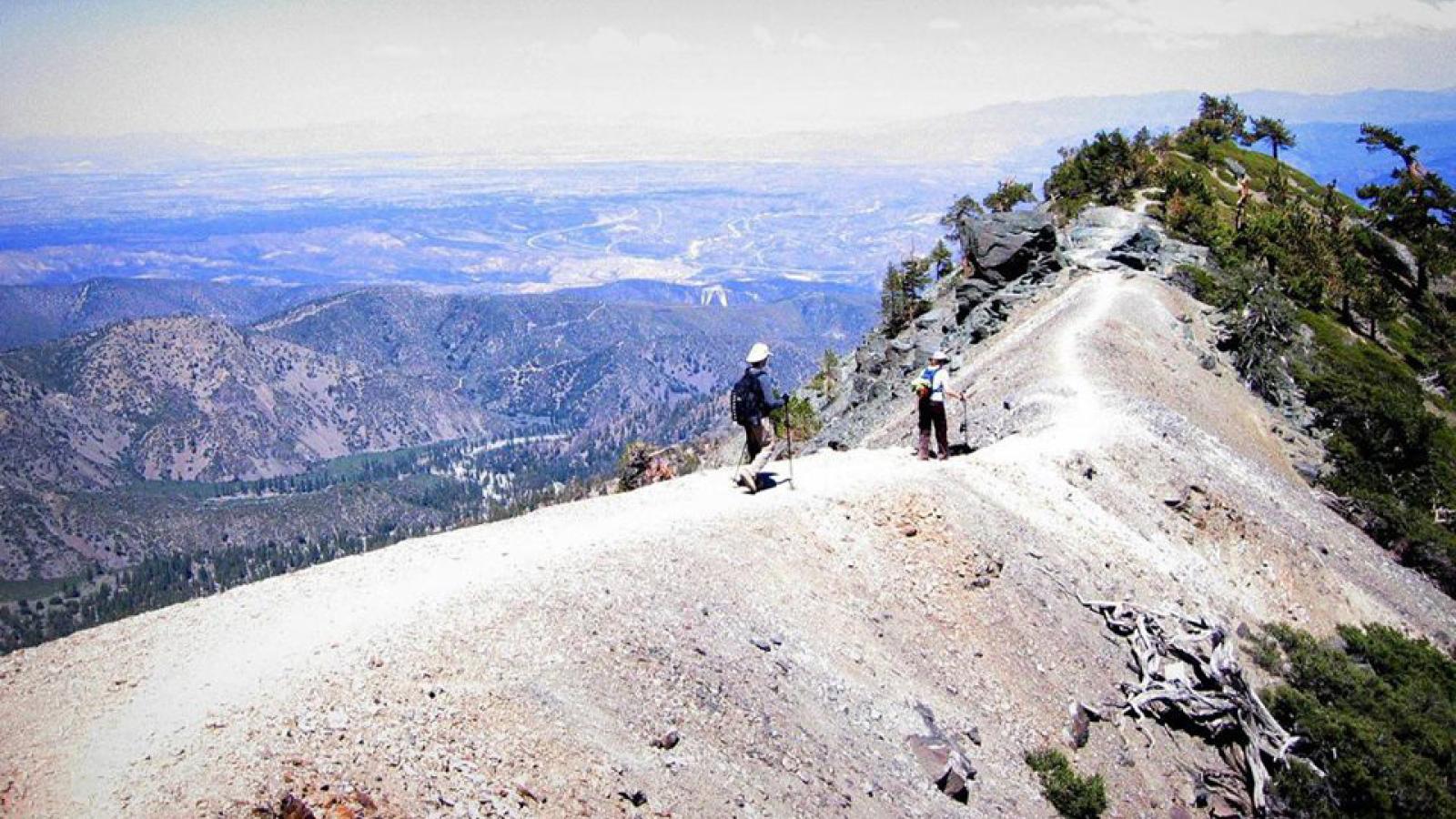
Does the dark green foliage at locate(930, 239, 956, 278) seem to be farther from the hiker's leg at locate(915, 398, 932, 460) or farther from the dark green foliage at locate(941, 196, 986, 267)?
the hiker's leg at locate(915, 398, 932, 460)

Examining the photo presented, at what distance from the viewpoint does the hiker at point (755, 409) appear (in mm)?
22219

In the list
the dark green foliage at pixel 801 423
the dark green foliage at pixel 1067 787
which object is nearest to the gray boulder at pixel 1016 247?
the dark green foliage at pixel 801 423

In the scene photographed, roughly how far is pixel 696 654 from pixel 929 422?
13.7 meters

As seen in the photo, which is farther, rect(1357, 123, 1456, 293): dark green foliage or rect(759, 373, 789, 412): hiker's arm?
rect(1357, 123, 1456, 293): dark green foliage

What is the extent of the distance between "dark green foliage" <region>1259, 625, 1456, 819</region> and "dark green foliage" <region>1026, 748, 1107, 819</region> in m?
4.83

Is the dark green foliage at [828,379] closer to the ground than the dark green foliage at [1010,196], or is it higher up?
closer to the ground

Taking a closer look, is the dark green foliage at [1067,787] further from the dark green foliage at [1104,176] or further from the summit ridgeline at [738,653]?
the dark green foliage at [1104,176]

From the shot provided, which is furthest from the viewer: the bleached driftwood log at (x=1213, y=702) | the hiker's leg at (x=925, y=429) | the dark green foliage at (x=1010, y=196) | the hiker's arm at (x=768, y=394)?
the dark green foliage at (x=1010, y=196)

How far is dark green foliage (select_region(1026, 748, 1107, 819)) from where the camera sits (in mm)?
16578

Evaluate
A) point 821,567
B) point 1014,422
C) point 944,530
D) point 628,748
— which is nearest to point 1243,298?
point 1014,422

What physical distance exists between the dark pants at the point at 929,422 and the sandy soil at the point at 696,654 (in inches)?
34.0

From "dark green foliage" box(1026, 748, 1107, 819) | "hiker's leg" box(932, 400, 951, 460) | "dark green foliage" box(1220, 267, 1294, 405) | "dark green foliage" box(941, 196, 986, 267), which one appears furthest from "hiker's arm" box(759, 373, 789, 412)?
"dark green foliage" box(941, 196, 986, 267)

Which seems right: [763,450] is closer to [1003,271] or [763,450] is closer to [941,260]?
[1003,271]

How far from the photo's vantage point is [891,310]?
7544 centimetres
